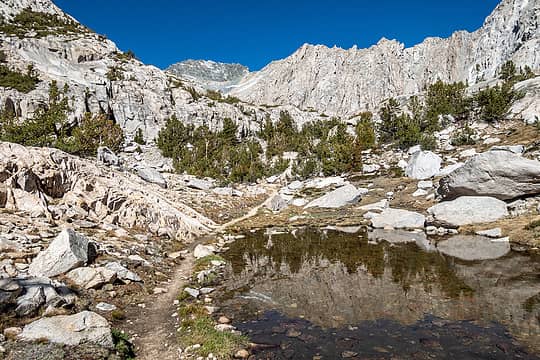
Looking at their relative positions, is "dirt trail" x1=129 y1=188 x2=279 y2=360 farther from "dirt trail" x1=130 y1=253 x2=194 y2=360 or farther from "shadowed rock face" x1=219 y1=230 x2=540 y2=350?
"shadowed rock face" x1=219 y1=230 x2=540 y2=350

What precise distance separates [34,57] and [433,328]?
129 meters

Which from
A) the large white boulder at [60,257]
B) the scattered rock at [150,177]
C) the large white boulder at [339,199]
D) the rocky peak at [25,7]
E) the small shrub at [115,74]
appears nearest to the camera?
the large white boulder at [60,257]

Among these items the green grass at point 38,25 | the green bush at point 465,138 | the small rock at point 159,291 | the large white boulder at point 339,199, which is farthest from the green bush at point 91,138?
the green bush at point 465,138

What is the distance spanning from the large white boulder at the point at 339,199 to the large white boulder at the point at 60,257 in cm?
3679

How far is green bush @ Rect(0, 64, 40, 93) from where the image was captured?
284 ft

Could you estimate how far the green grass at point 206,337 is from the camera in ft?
36.7

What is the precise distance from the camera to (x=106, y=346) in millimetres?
10180

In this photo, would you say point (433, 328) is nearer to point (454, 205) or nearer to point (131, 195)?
point (454, 205)

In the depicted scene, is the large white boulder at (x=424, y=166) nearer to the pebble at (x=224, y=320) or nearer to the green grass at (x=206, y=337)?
the pebble at (x=224, y=320)

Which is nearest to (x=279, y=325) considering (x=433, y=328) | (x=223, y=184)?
(x=433, y=328)

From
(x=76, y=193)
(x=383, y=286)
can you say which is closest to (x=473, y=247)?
(x=383, y=286)

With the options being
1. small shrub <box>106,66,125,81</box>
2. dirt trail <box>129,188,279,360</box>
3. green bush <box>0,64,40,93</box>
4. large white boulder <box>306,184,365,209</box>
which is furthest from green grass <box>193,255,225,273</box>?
small shrub <box>106,66,125,81</box>

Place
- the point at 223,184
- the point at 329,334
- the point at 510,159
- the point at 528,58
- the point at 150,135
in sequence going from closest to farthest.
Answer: the point at 329,334 → the point at 510,159 → the point at 223,184 → the point at 150,135 → the point at 528,58

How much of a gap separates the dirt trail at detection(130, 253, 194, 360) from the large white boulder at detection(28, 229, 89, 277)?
4105 millimetres
